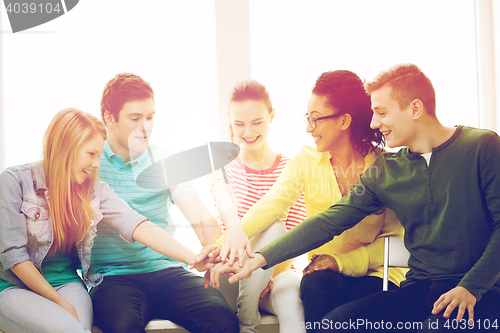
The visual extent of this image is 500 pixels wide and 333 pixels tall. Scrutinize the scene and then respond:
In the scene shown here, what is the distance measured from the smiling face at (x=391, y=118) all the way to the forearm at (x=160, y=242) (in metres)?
0.80

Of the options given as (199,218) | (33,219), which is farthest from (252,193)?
(33,219)

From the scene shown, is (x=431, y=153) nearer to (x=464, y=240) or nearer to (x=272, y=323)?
(x=464, y=240)

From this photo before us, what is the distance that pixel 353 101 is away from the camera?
1.42 metres

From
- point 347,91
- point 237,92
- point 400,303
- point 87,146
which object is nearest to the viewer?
point 400,303

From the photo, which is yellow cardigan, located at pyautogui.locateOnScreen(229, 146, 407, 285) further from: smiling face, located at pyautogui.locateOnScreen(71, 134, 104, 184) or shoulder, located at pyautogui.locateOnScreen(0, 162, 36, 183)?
shoulder, located at pyautogui.locateOnScreen(0, 162, 36, 183)

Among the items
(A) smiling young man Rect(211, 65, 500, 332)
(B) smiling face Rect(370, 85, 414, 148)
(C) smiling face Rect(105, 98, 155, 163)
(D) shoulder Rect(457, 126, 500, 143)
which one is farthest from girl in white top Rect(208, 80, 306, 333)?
(D) shoulder Rect(457, 126, 500, 143)

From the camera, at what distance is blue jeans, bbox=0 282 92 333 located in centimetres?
104

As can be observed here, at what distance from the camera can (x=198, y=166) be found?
5.39 ft

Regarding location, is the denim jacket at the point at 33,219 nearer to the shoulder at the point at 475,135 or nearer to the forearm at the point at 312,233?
the forearm at the point at 312,233

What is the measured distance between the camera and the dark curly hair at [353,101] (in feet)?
4.61

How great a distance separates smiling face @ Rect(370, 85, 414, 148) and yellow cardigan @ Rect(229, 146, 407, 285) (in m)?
0.16

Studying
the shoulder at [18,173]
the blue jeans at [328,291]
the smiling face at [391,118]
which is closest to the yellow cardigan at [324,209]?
the blue jeans at [328,291]

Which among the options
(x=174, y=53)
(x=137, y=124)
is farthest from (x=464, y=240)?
(x=174, y=53)

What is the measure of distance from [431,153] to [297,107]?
0.74 metres
